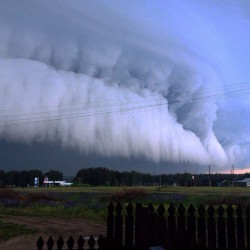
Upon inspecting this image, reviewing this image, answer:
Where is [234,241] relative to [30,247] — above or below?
above

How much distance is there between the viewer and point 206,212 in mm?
8609

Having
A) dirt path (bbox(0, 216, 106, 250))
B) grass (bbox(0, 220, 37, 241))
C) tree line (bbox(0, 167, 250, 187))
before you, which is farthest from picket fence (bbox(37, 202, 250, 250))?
tree line (bbox(0, 167, 250, 187))

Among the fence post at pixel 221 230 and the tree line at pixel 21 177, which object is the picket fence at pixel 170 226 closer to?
the fence post at pixel 221 230

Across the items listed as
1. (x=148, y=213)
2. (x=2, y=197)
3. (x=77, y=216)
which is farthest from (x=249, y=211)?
(x=2, y=197)

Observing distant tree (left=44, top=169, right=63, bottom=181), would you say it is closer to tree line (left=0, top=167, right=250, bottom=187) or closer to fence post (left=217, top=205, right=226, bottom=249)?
tree line (left=0, top=167, right=250, bottom=187)

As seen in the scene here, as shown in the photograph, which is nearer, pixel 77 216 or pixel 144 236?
pixel 144 236

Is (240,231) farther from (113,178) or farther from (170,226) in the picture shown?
(113,178)

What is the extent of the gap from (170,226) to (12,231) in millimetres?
9449

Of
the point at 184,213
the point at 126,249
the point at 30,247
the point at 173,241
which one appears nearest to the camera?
the point at 173,241

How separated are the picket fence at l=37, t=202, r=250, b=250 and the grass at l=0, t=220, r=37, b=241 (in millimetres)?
6856

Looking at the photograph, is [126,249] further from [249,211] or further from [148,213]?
[249,211]

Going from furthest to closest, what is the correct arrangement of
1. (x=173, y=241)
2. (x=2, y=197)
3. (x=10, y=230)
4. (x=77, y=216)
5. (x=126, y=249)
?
1. (x=2, y=197)
2. (x=77, y=216)
3. (x=10, y=230)
4. (x=126, y=249)
5. (x=173, y=241)

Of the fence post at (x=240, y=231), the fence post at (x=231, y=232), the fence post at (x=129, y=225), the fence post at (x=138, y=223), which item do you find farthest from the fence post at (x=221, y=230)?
the fence post at (x=129, y=225)

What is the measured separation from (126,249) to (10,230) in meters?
9.39
